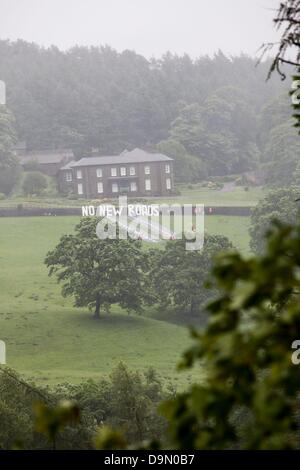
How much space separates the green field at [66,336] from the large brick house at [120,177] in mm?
32053

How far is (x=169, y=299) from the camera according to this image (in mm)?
47750

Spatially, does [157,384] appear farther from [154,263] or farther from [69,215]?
[69,215]

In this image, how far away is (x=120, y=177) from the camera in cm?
9038

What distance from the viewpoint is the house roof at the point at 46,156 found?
99.1 m

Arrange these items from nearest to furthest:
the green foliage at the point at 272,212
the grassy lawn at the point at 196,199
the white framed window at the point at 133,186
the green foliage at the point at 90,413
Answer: the green foliage at the point at 90,413 → the green foliage at the point at 272,212 → the grassy lawn at the point at 196,199 → the white framed window at the point at 133,186

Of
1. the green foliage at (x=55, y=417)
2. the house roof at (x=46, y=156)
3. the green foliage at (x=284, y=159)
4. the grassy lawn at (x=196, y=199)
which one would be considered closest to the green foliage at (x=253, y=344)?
the green foliage at (x=55, y=417)

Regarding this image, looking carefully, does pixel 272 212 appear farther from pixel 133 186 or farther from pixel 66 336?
pixel 133 186

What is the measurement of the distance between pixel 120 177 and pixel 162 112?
2875cm

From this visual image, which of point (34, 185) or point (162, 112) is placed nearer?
point (34, 185)

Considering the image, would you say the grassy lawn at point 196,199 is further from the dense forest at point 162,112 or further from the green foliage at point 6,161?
the dense forest at point 162,112

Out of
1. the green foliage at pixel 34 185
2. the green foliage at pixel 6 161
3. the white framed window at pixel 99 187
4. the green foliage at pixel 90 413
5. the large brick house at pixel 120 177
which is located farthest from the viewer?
the green foliage at pixel 6 161

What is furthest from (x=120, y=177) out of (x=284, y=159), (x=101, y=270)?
(x=101, y=270)

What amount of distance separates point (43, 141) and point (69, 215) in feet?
124

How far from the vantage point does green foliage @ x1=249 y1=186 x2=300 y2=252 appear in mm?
57156
